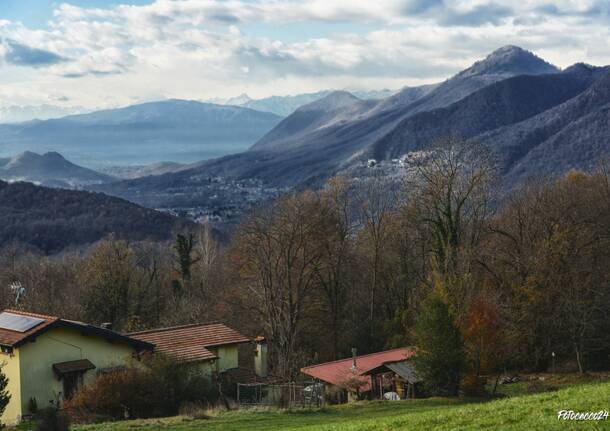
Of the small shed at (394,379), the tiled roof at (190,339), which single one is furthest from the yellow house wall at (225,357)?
the small shed at (394,379)

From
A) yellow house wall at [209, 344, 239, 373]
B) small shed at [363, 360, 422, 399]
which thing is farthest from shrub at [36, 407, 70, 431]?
small shed at [363, 360, 422, 399]

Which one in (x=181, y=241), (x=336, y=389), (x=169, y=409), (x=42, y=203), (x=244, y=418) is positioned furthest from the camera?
(x=42, y=203)

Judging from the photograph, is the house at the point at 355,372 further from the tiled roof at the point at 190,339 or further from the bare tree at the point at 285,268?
the tiled roof at the point at 190,339

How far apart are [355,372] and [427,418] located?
18.5 m

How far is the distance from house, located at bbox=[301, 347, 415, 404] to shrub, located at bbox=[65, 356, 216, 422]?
6.89 m

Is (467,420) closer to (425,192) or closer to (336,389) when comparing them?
(336,389)

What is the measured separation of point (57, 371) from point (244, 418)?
988 centimetres

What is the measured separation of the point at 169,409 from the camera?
87.2 ft

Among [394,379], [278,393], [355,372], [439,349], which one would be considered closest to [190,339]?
[278,393]

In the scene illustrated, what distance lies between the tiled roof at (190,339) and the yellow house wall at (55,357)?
5.16ft

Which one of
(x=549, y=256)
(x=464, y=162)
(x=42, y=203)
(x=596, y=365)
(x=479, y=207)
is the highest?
(x=42, y=203)

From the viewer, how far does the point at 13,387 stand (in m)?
27.3

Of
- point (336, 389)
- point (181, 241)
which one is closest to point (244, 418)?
point (336, 389)

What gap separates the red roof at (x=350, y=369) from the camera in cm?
3294
